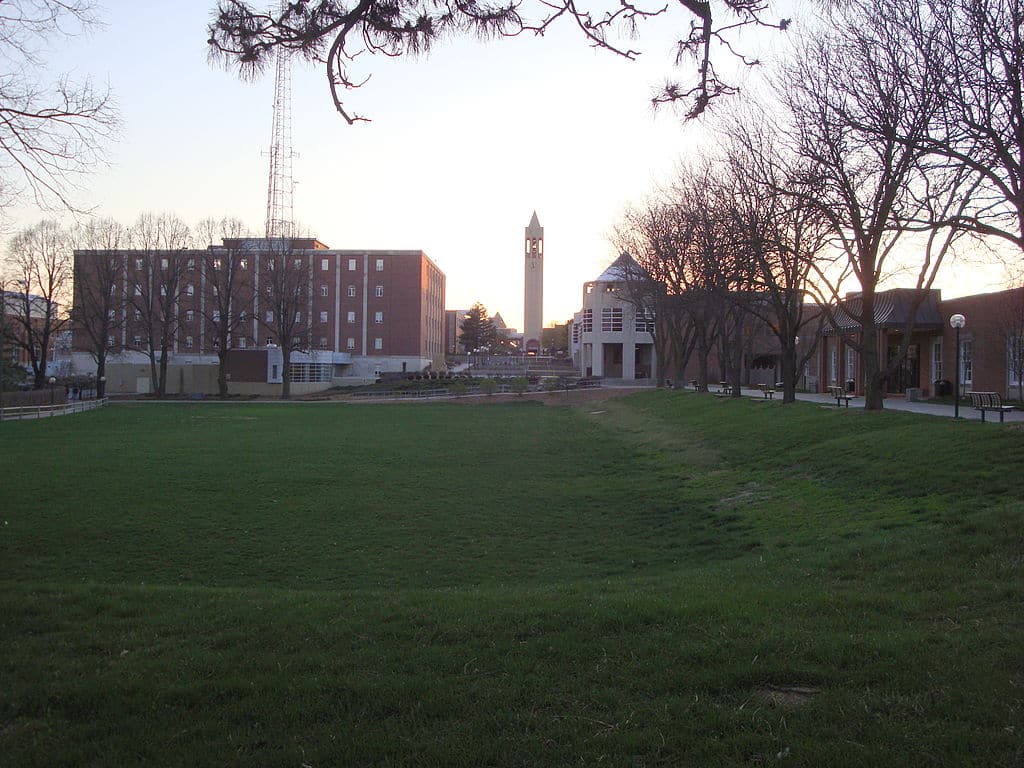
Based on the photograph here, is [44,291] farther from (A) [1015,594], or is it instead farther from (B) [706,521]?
(A) [1015,594]

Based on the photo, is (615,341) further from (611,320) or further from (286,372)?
(286,372)

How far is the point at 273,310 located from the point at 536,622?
6678 cm

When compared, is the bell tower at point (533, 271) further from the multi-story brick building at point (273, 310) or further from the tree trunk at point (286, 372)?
the tree trunk at point (286, 372)

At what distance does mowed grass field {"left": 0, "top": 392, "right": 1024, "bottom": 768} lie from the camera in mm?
4316

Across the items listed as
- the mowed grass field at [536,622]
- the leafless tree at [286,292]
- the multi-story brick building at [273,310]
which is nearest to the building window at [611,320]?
the multi-story brick building at [273,310]

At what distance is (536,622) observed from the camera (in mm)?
6340

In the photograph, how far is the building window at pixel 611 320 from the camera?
81.6 meters

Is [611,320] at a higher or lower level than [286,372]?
higher

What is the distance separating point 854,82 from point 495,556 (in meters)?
11.8

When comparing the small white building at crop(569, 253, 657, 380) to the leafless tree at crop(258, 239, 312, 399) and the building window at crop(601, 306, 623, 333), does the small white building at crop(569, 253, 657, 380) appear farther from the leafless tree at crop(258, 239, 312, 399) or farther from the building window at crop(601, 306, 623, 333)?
the leafless tree at crop(258, 239, 312, 399)

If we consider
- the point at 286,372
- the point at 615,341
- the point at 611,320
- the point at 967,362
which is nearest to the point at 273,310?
the point at 286,372

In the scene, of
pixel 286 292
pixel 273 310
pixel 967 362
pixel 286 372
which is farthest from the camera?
pixel 273 310

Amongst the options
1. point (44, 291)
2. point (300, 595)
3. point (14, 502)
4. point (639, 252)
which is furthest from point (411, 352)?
point (300, 595)

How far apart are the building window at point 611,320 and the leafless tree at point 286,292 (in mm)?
29723
